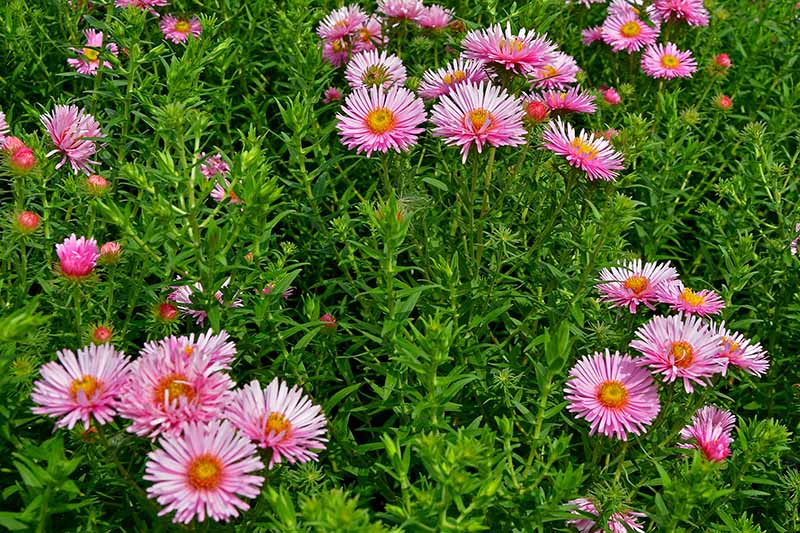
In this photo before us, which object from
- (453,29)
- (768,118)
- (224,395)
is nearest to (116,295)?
(224,395)

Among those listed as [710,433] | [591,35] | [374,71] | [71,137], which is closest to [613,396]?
[710,433]

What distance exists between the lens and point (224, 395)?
83.0 inches

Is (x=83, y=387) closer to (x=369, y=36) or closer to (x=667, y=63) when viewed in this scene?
(x=369, y=36)

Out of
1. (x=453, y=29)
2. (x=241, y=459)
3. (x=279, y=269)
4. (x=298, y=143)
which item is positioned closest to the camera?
(x=241, y=459)

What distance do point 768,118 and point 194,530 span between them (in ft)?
11.8

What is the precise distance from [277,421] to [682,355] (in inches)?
49.3

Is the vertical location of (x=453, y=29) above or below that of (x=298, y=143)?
above

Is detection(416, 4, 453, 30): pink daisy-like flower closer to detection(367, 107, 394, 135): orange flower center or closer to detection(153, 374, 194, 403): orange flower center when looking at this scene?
detection(367, 107, 394, 135): orange flower center

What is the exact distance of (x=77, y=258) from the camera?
2529 mm

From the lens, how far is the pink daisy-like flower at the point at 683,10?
4.68m

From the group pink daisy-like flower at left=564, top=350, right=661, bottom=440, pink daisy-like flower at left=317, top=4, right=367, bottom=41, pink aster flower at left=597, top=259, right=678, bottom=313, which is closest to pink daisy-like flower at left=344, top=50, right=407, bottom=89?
pink daisy-like flower at left=317, top=4, right=367, bottom=41

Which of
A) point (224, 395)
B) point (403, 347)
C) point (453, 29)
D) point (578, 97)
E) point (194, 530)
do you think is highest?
point (453, 29)

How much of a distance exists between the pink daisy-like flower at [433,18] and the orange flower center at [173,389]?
8.80 ft

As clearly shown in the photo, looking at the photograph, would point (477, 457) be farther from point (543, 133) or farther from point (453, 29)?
point (453, 29)
